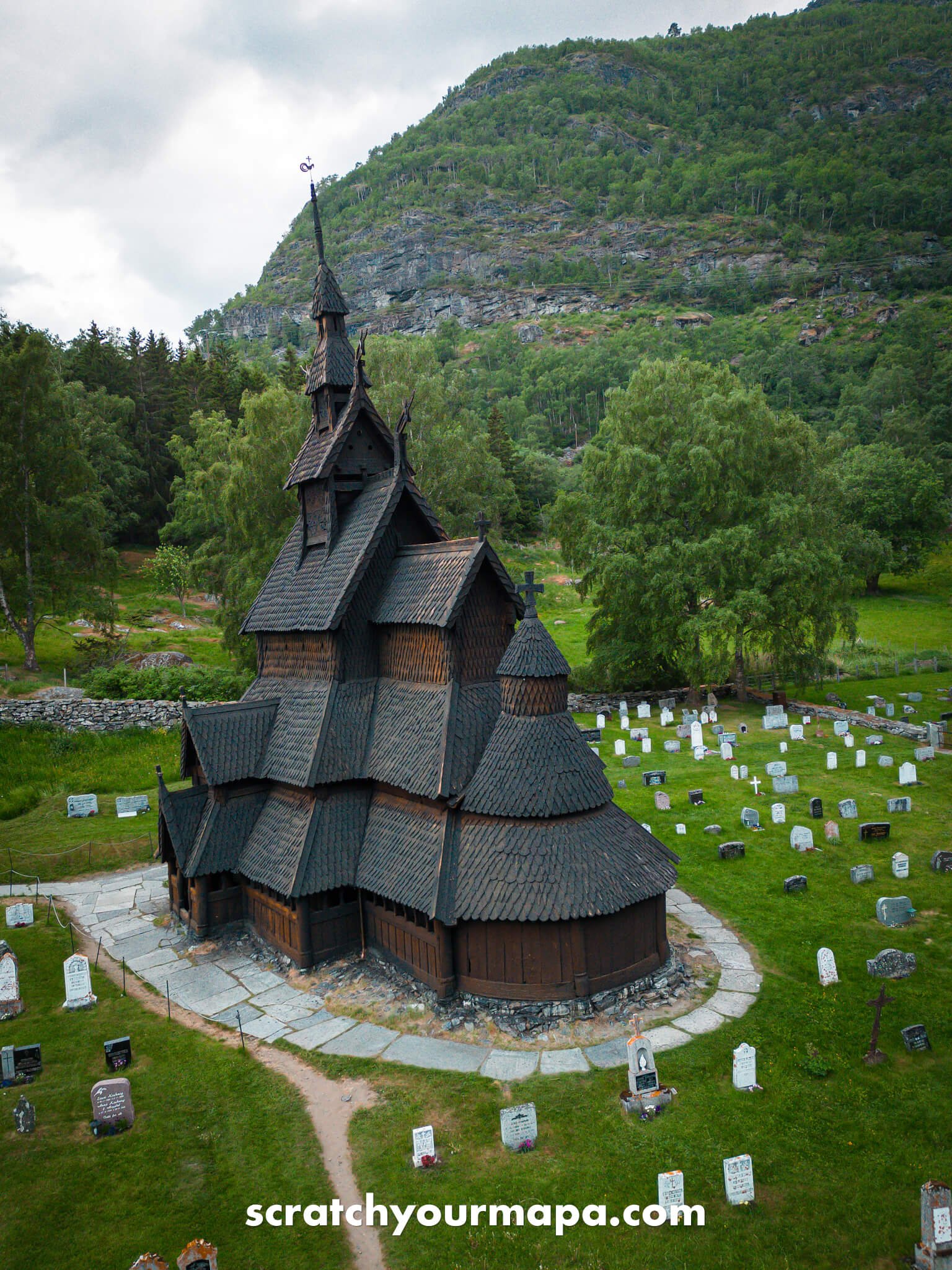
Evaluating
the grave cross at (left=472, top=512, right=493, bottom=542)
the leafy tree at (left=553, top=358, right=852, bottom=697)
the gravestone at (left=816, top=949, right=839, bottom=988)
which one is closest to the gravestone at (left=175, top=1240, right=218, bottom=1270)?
the gravestone at (left=816, top=949, right=839, bottom=988)

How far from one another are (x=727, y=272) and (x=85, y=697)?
182429 mm

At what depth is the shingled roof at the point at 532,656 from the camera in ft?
43.1

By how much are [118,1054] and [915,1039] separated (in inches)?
468

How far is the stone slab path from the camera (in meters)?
11.3

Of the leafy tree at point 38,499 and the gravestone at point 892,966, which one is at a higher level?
the leafy tree at point 38,499

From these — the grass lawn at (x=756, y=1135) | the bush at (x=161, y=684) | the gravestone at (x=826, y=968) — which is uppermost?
the bush at (x=161, y=684)

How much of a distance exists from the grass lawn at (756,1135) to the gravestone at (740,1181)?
0.36 ft

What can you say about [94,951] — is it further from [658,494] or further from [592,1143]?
[658,494]

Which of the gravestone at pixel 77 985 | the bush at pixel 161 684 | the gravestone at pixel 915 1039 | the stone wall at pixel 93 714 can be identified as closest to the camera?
the gravestone at pixel 915 1039

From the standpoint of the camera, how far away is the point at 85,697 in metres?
29.8

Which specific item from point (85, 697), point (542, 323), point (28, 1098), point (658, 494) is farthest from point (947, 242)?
point (28, 1098)

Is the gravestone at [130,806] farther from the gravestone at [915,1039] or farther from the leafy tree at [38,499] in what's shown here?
the gravestone at [915,1039]

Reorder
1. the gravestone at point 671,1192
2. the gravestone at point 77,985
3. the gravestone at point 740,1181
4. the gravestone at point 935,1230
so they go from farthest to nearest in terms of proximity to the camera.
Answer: the gravestone at point 77,985
the gravestone at point 740,1181
the gravestone at point 671,1192
the gravestone at point 935,1230

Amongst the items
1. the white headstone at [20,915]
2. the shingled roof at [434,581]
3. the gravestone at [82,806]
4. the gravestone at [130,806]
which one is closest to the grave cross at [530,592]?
the shingled roof at [434,581]
